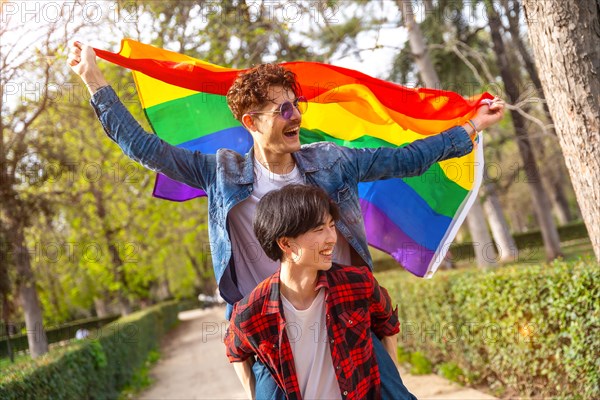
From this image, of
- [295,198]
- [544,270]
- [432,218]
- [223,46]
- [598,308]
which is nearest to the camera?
[295,198]

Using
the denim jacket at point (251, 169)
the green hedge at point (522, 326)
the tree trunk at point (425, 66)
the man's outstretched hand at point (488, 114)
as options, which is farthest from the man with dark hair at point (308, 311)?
the tree trunk at point (425, 66)

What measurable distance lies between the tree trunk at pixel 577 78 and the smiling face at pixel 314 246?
7.24 ft

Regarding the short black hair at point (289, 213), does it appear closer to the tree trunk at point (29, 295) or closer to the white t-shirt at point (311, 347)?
the white t-shirt at point (311, 347)

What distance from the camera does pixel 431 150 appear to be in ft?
10.2

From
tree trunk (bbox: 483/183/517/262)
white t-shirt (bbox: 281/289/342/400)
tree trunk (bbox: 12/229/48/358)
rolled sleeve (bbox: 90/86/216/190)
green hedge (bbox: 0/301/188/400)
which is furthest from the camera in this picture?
tree trunk (bbox: 483/183/517/262)

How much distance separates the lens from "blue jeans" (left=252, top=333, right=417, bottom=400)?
271cm

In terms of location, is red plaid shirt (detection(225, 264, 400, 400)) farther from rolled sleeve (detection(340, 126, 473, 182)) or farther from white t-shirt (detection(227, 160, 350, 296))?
rolled sleeve (detection(340, 126, 473, 182))

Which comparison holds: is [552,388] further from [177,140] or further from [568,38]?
[177,140]

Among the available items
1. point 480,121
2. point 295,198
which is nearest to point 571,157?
point 480,121

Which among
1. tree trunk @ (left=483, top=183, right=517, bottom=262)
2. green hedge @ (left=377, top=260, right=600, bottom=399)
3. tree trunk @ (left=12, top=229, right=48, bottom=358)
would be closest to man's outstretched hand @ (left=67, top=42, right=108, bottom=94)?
green hedge @ (left=377, top=260, right=600, bottom=399)

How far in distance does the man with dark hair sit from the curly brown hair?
55cm

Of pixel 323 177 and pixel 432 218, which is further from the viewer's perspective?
pixel 432 218

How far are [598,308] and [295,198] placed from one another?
358 cm

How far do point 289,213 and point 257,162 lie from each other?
63cm
